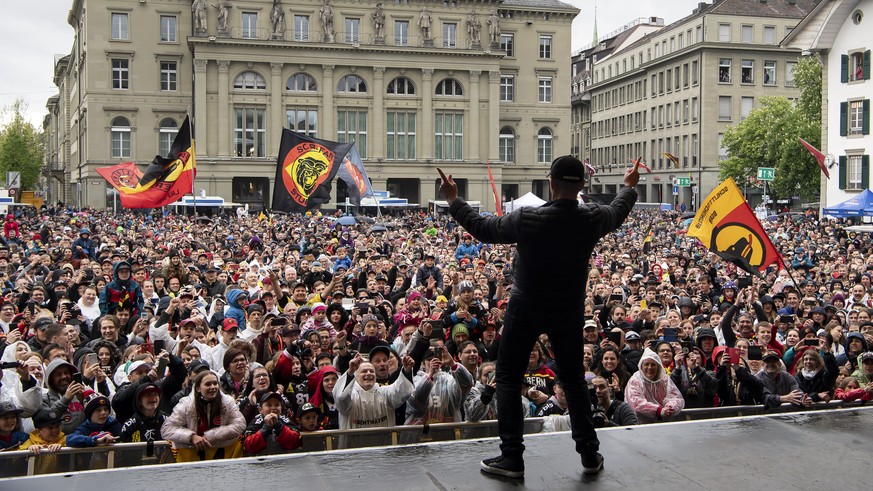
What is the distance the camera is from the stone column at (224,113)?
69.6m

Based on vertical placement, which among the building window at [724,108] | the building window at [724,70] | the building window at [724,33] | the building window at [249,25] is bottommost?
the building window at [724,108]

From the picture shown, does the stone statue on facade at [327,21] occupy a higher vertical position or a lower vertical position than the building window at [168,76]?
higher

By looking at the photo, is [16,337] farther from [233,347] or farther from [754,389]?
[754,389]

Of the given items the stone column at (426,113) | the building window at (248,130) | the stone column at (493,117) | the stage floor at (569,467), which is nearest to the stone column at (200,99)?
the building window at (248,130)

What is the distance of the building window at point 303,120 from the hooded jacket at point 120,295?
194 feet

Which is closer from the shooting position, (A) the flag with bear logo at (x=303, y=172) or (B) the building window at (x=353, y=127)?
(A) the flag with bear logo at (x=303, y=172)

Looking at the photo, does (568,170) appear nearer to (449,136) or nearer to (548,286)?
(548,286)

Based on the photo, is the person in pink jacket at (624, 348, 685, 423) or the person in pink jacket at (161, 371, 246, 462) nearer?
the person in pink jacket at (161, 371, 246, 462)

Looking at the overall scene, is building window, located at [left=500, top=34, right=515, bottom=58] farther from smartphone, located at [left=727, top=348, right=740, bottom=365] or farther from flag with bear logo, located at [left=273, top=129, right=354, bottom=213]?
smartphone, located at [left=727, top=348, right=740, bottom=365]

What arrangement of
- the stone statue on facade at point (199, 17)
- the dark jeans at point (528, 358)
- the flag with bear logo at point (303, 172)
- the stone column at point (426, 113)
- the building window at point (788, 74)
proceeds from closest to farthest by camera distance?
the dark jeans at point (528, 358) < the flag with bear logo at point (303, 172) < the stone statue on facade at point (199, 17) < the stone column at point (426, 113) < the building window at point (788, 74)

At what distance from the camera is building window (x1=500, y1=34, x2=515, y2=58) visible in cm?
7988

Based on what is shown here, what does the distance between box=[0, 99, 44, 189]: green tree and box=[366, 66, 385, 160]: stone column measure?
42.1m

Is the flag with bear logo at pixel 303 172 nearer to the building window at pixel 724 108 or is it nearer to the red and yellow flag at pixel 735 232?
the red and yellow flag at pixel 735 232

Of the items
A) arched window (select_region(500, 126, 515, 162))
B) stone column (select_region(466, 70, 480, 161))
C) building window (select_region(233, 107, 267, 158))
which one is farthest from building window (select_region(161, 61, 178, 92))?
arched window (select_region(500, 126, 515, 162))
